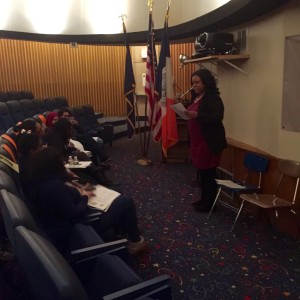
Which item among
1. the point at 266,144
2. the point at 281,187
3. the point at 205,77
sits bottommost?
the point at 281,187

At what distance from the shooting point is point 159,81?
4.97 m

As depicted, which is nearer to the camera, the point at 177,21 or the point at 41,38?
the point at 177,21

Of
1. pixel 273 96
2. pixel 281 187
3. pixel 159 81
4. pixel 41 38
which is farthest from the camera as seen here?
pixel 41 38

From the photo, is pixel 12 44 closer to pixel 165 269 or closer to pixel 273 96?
pixel 273 96

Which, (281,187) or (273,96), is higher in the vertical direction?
(273,96)

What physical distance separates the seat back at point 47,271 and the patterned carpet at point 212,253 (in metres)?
1.33

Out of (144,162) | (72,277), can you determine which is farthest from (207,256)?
(144,162)

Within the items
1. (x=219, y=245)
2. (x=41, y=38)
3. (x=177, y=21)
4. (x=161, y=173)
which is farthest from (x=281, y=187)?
(x=41, y=38)

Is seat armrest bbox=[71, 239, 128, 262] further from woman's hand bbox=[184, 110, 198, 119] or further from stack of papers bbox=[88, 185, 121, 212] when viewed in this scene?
woman's hand bbox=[184, 110, 198, 119]

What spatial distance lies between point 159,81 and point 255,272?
10.7 ft

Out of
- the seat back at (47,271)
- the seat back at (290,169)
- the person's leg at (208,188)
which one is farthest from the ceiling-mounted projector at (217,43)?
the seat back at (47,271)

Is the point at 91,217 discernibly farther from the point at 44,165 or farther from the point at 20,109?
the point at 20,109

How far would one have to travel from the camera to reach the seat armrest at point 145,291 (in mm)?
1300

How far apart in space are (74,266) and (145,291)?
42cm
